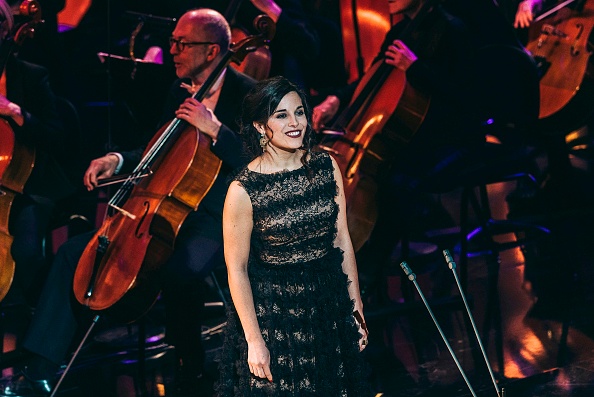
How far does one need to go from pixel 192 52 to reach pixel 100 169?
687 mm

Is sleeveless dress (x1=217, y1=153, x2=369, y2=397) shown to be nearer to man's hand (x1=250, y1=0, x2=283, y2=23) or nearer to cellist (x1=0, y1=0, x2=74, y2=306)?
cellist (x1=0, y1=0, x2=74, y2=306)

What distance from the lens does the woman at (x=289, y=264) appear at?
2291 mm

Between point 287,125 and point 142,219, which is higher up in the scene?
point 142,219

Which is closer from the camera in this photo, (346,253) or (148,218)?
(346,253)

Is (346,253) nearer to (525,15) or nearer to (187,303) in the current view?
(187,303)

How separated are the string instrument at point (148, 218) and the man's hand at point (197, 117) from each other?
3cm

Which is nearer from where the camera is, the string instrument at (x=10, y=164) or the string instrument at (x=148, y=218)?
the string instrument at (x=148, y=218)

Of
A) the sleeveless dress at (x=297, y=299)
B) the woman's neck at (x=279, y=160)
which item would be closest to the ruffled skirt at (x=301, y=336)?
the sleeveless dress at (x=297, y=299)

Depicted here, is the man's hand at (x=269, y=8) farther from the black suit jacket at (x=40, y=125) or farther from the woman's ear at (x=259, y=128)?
the woman's ear at (x=259, y=128)

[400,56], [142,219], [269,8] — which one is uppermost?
[269,8]

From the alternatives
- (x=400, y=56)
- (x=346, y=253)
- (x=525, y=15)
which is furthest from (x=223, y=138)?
(x=525, y=15)

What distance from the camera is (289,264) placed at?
2.34m

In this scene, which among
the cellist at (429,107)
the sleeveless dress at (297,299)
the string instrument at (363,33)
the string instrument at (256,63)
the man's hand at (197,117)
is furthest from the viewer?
the string instrument at (363,33)

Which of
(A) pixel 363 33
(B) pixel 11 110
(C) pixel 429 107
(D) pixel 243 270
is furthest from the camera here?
(A) pixel 363 33
